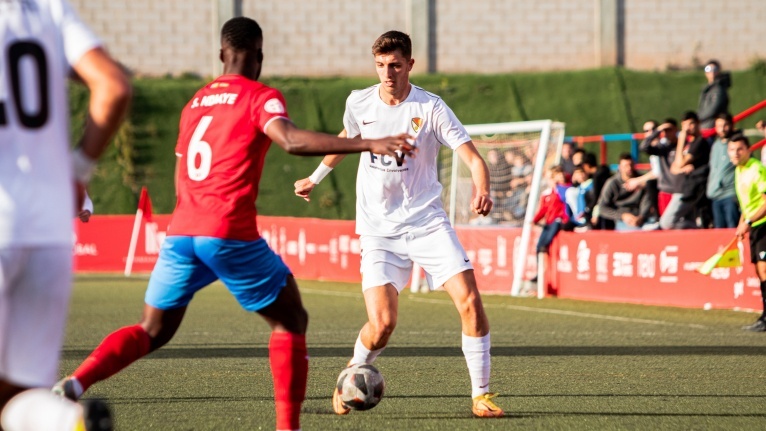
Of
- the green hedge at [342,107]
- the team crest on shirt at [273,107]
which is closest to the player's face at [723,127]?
the team crest on shirt at [273,107]

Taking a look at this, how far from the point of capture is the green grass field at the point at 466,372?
678cm

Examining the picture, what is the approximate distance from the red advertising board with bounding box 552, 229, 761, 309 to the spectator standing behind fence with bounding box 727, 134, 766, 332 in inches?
73.1

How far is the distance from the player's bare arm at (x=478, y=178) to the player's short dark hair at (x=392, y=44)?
640 millimetres

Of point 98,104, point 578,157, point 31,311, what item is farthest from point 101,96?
point 578,157

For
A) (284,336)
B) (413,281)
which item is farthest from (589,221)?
(284,336)

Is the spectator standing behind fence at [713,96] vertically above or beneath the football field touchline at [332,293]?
above

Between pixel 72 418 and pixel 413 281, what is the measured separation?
54.7 feet

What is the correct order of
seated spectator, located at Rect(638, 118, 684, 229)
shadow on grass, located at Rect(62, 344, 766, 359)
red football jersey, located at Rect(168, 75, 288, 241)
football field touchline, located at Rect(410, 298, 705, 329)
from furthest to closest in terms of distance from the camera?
seated spectator, located at Rect(638, 118, 684, 229) < football field touchline, located at Rect(410, 298, 705, 329) < shadow on grass, located at Rect(62, 344, 766, 359) < red football jersey, located at Rect(168, 75, 288, 241)

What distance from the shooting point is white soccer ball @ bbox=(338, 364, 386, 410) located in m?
6.73

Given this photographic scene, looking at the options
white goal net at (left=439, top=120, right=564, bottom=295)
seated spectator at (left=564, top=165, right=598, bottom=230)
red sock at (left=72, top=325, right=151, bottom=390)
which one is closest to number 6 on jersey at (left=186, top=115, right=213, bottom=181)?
red sock at (left=72, top=325, right=151, bottom=390)

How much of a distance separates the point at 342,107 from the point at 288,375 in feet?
94.9

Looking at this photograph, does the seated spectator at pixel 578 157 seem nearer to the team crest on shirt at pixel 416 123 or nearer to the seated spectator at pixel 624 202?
the seated spectator at pixel 624 202

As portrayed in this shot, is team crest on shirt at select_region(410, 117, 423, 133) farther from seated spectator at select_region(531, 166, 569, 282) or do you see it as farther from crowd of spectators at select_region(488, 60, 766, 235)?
seated spectator at select_region(531, 166, 569, 282)

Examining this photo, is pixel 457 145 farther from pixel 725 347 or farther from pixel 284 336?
pixel 725 347
